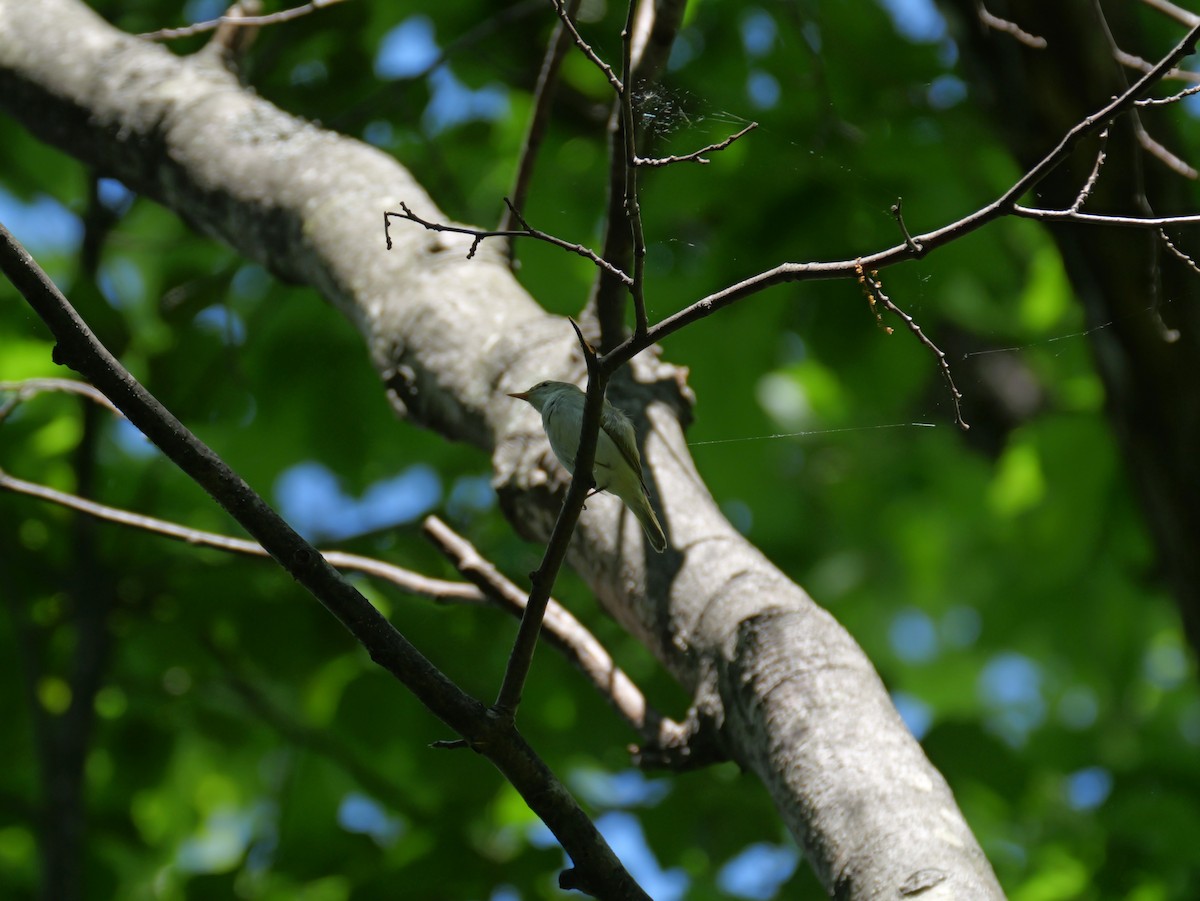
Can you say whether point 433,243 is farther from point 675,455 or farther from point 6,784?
Answer: point 6,784

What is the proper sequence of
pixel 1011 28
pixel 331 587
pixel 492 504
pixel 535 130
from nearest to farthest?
1. pixel 331 587
2. pixel 1011 28
3. pixel 535 130
4. pixel 492 504

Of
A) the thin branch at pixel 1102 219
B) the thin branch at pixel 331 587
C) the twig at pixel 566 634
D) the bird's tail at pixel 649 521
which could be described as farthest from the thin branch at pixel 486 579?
the thin branch at pixel 1102 219

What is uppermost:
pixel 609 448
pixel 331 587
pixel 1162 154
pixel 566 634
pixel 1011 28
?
pixel 1011 28

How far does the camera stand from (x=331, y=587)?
4.81ft

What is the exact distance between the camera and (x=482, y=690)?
3510 mm

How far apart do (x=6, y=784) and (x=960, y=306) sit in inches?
164

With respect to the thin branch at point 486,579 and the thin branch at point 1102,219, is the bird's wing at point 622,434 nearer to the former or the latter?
the thin branch at point 486,579

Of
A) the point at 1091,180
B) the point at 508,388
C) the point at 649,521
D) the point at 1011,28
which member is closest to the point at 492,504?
the point at 508,388

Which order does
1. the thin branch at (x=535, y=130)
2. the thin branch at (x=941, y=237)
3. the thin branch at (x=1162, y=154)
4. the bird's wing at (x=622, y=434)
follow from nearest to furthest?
the thin branch at (x=941, y=237), the bird's wing at (x=622, y=434), the thin branch at (x=1162, y=154), the thin branch at (x=535, y=130)

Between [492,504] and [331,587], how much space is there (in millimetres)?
3043

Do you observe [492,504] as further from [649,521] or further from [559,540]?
[559,540]

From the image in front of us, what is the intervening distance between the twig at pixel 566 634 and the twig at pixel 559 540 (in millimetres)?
647

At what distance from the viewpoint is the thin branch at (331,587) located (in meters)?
1.34

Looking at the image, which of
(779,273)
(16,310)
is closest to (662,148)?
(779,273)
